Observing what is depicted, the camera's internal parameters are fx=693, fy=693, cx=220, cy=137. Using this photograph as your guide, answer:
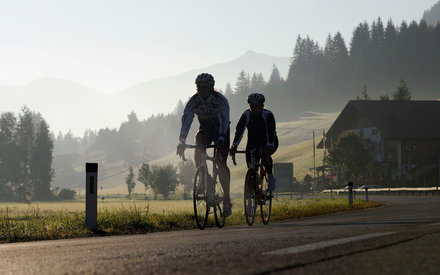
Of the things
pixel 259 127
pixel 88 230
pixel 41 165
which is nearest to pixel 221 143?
pixel 259 127

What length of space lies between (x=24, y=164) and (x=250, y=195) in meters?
136

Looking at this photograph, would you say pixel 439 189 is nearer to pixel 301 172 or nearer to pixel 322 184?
pixel 322 184

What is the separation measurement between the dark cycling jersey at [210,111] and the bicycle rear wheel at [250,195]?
3.18 ft

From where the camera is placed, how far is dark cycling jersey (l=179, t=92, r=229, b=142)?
11.4m

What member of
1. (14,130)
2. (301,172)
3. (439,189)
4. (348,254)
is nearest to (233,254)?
(348,254)

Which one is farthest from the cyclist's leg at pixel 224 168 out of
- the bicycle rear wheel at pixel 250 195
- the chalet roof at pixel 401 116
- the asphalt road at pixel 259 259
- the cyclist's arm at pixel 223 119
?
the chalet roof at pixel 401 116

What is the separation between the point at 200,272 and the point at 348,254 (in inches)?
51.8

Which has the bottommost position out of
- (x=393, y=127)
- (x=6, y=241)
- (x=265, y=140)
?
(x=6, y=241)

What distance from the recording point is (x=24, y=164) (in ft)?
464

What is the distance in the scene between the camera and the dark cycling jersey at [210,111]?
11.4 metres

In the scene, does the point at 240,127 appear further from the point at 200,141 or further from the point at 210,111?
the point at 200,141

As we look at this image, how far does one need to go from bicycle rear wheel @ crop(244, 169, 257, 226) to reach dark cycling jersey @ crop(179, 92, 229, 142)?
0.97 meters

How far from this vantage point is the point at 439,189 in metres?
49.9

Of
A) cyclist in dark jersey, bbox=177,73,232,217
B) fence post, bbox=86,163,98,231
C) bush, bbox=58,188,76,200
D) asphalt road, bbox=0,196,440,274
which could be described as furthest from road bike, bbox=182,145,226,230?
bush, bbox=58,188,76,200
